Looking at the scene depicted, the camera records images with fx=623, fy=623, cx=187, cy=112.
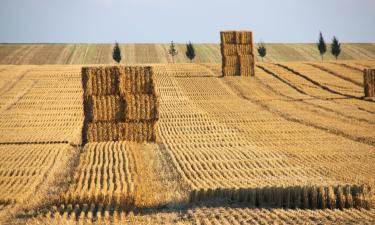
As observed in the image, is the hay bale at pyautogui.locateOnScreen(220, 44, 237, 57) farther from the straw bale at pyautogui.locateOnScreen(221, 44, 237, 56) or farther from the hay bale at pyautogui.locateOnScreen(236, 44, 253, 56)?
the hay bale at pyautogui.locateOnScreen(236, 44, 253, 56)

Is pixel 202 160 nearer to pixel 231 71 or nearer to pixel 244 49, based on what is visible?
pixel 244 49

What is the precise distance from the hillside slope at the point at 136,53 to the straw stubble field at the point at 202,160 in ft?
103

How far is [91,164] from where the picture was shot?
769 inches

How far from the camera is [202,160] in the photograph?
19969 mm

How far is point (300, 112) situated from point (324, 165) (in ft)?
49.0

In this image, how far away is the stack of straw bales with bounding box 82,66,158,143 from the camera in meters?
25.2

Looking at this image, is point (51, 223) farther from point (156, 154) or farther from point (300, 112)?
point (300, 112)

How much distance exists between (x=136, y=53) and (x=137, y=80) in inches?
2180

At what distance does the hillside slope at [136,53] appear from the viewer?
7394cm

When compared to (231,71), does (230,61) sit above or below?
above

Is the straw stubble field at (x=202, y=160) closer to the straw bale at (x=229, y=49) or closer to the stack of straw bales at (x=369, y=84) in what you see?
the stack of straw bales at (x=369, y=84)

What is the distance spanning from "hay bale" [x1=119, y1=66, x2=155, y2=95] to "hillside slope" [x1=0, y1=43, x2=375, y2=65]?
46649mm

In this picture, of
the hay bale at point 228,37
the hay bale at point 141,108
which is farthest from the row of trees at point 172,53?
the hay bale at point 141,108

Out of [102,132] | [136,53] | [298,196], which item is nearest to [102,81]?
[102,132]
